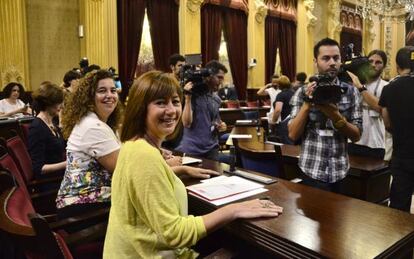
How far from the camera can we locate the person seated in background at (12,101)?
4.94 m

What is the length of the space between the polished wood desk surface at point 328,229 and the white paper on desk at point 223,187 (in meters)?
0.05

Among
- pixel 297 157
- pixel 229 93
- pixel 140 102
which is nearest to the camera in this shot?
pixel 140 102

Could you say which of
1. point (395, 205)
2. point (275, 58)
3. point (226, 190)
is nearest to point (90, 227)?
point (226, 190)

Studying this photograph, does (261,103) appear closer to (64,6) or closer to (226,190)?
(64,6)

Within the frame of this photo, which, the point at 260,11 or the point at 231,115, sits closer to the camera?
the point at 231,115

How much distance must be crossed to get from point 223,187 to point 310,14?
9497mm

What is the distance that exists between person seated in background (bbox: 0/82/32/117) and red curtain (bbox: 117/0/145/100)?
1.76m

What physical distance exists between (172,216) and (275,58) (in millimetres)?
8917

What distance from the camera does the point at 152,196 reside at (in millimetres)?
1051

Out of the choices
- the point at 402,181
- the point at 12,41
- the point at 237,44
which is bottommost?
the point at 402,181

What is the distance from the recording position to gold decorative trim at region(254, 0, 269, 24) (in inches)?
338

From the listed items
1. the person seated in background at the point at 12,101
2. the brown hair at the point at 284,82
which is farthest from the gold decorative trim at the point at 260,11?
the person seated in background at the point at 12,101

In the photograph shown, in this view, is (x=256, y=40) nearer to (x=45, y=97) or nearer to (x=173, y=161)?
(x=45, y=97)

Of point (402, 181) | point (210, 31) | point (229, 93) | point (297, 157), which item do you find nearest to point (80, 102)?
point (297, 157)
